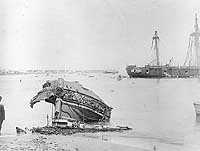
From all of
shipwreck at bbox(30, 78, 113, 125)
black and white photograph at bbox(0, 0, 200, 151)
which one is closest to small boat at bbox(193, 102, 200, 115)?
black and white photograph at bbox(0, 0, 200, 151)

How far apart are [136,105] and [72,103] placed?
0.37 metres

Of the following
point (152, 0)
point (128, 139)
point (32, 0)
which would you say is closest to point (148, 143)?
point (128, 139)

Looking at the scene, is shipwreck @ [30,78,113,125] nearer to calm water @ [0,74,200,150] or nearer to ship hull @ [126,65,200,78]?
calm water @ [0,74,200,150]

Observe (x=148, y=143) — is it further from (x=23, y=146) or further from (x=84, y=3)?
(x=84, y=3)

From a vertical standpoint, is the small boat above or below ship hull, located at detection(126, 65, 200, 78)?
below

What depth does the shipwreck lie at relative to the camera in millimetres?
1933

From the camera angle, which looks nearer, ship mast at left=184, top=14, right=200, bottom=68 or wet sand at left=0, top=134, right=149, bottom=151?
wet sand at left=0, top=134, right=149, bottom=151

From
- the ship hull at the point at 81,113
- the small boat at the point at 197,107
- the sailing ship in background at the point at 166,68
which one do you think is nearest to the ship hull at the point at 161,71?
the sailing ship in background at the point at 166,68

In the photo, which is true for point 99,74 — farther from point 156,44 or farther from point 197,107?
point 197,107

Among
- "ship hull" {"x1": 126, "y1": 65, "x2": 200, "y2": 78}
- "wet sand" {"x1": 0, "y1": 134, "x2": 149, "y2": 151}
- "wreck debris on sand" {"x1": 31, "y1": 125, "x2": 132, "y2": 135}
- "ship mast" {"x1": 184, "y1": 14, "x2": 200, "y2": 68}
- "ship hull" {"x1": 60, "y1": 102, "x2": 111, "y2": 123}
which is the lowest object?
"wet sand" {"x1": 0, "y1": 134, "x2": 149, "y2": 151}

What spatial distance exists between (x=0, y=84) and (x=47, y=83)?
0.95 ft

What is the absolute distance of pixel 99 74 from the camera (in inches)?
77.1

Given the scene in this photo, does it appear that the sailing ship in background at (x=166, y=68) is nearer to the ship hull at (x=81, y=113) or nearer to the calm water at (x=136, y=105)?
the calm water at (x=136, y=105)

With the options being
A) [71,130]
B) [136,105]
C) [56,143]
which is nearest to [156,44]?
[136,105]
